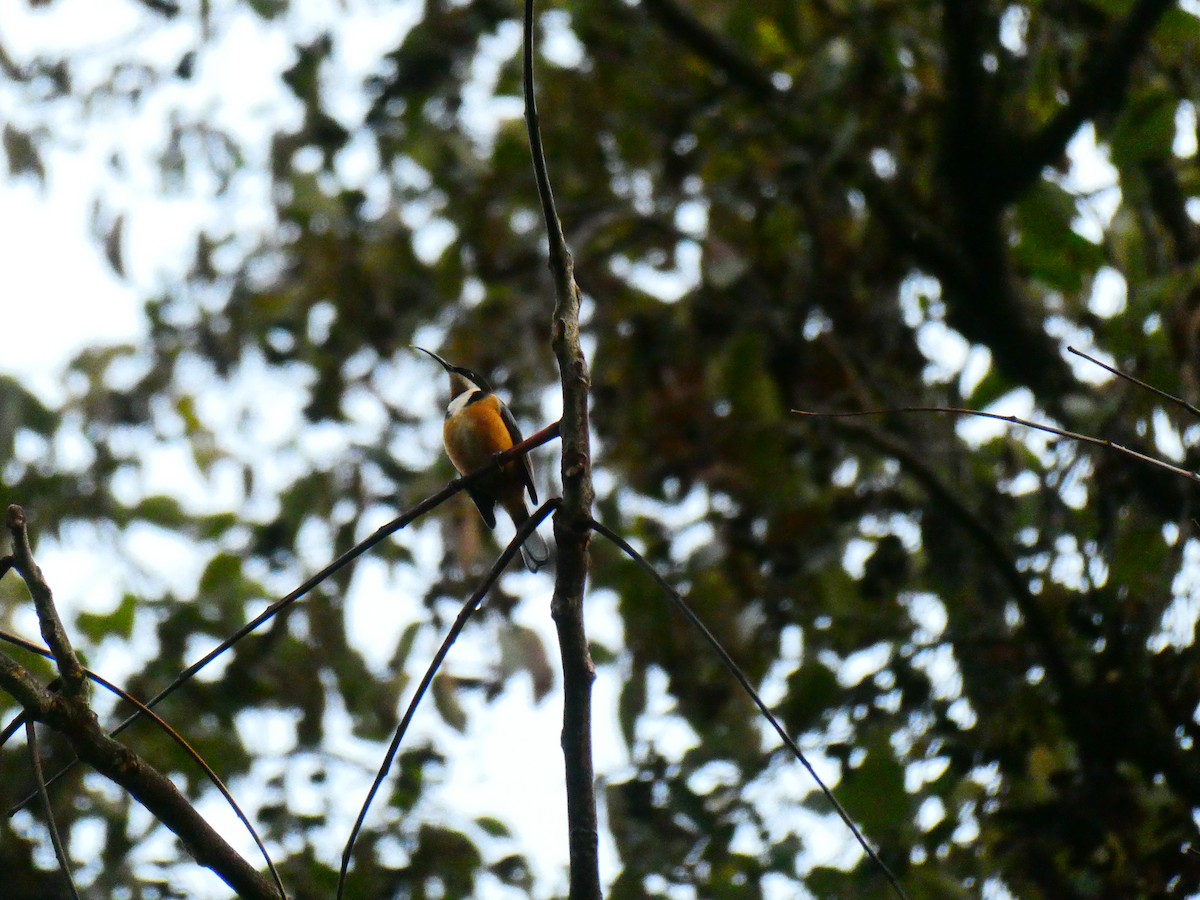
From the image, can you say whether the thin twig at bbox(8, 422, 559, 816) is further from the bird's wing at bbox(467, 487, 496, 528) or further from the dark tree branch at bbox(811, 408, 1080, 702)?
the bird's wing at bbox(467, 487, 496, 528)

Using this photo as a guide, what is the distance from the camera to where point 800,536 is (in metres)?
4.82

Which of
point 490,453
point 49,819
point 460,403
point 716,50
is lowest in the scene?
point 49,819

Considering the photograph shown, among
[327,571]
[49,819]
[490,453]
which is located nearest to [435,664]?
[327,571]

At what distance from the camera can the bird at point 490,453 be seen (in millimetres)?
4332

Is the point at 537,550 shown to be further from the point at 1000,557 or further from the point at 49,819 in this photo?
the point at 49,819

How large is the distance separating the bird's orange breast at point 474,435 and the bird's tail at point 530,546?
268mm

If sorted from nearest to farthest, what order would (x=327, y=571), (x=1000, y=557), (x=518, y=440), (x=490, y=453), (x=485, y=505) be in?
(x=327, y=571) < (x=1000, y=557) < (x=490, y=453) < (x=518, y=440) < (x=485, y=505)

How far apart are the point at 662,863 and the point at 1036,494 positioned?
1.80 m

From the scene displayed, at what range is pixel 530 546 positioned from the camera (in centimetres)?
435

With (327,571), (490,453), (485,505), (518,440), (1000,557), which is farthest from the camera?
(485,505)

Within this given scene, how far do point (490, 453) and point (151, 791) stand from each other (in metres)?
2.76

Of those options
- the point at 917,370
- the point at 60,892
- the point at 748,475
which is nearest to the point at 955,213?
the point at 917,370

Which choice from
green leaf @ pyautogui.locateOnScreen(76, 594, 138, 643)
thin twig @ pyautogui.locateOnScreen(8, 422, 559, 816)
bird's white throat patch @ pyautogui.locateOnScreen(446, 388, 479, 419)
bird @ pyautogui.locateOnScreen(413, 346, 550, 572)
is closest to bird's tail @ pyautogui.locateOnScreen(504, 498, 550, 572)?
bird @ pyautogui.locateOnScreen(413, 346, 550, 572)

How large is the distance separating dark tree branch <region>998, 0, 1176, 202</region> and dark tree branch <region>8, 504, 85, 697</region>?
13.0ft
